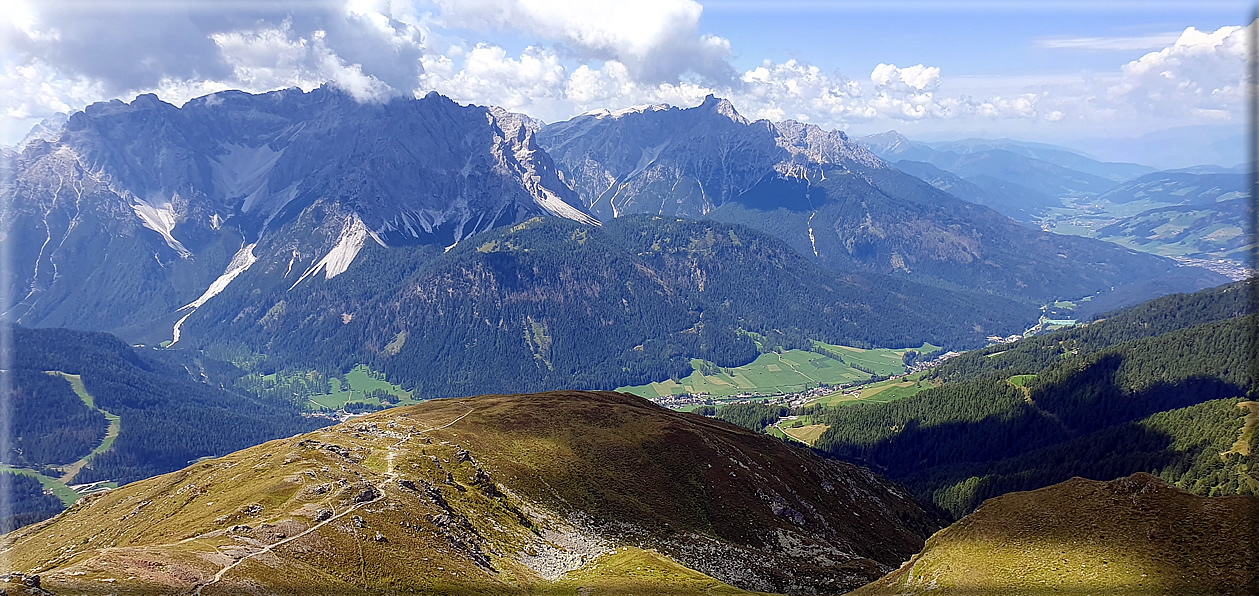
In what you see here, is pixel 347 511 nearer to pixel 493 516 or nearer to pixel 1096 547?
pixel 493 516

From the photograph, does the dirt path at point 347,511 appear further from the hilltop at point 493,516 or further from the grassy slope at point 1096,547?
the grassy slope at point 1096,547

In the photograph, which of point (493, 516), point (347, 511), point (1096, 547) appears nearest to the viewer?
point (1096, 547)

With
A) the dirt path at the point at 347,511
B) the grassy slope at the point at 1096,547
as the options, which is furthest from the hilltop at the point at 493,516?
the grassy slope at the point at 1096,547

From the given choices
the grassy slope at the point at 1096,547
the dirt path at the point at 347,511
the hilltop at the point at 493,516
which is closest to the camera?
the grassy slope at the point at 1096,547

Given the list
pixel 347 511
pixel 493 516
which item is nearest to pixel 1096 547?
pixel 493 516

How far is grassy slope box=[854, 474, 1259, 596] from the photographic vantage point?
211ft

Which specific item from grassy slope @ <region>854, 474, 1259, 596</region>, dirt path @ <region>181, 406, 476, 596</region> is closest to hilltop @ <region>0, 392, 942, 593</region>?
dirt path @ <region>181, 406, 476, 596</region>

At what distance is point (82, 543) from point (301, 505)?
41.5 meters

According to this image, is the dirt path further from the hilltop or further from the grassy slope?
the grassy slope

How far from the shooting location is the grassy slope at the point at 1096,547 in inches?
2534

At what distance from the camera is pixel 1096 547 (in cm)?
7150

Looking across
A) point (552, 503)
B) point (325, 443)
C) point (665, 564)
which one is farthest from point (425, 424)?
point (665, 564)

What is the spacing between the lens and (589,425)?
509 feet

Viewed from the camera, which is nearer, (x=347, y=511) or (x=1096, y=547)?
(x=1096, y=547)
